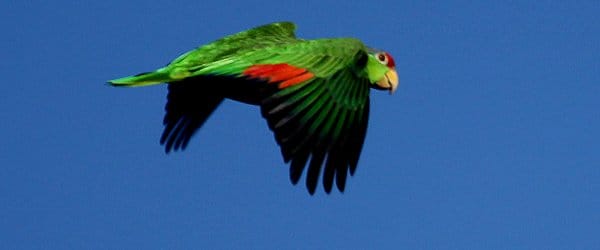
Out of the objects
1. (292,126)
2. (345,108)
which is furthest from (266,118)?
(345,108)

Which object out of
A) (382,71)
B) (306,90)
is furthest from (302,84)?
(382,71)

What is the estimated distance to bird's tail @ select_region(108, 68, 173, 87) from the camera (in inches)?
545

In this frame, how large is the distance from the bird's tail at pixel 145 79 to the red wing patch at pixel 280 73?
91 cm

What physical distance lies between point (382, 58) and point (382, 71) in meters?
0.27

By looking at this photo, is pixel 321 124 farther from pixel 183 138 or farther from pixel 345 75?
pixel 183 138

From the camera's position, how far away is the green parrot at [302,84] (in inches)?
523

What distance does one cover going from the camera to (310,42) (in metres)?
14.7

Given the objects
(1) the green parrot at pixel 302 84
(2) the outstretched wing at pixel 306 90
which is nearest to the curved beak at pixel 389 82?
(1) the green parrot at pixel 302 84

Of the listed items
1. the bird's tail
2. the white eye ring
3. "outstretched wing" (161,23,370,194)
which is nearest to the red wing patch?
"outstretched wing" (161,23,370,194)

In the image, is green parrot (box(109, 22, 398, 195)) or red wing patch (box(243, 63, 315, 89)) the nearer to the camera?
green parrot (box(109, 22, 398, 195))

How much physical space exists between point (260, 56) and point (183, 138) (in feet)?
7.92

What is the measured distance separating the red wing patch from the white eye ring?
4.94 feet

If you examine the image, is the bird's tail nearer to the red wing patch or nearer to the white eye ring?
the red wing patch

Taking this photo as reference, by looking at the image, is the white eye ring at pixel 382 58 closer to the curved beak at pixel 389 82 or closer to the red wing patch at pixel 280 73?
the curved beak at pixel 389 82
